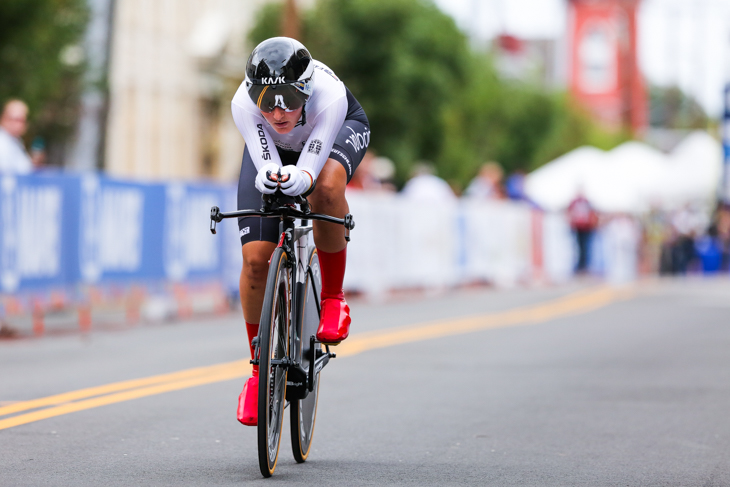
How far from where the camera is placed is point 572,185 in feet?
113

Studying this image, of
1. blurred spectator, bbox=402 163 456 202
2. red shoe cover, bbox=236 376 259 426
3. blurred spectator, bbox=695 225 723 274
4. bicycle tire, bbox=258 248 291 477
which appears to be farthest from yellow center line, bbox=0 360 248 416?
blurred spectator, bbox=695 225 723 274

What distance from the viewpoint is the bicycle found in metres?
5.51

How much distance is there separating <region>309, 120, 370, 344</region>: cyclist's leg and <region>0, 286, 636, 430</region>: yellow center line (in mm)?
1804

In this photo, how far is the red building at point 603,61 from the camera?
98.1 metres

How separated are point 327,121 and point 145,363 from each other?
4833 millimetres

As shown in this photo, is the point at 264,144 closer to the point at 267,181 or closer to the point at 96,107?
the point at 267,181

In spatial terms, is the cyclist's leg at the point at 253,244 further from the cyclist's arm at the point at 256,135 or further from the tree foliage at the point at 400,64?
the tree foliage at the point at 400,64

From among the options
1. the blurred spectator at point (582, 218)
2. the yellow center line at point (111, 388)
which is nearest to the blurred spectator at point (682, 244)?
the blurred spectator at point (582, 218)

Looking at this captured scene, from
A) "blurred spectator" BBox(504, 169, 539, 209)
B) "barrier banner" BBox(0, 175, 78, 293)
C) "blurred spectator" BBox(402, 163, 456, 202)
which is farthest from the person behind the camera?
"blurred spectator" BBox(504, 169, 539, 209)

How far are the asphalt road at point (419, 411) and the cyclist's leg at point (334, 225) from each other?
651mm

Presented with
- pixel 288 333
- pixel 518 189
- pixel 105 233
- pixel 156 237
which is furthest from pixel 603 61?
pixel 288 333

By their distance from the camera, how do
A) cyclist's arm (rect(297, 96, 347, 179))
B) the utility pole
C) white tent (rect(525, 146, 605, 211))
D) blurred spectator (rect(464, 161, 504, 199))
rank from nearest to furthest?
cyclist's arm (rect(297, 96, 347, 179)) < the utility pole < blurred spectator (rect(464, 161, 504, 199)) < white tent (rect(525, 146, 605, 211))

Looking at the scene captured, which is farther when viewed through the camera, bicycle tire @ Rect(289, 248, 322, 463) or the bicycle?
bicycle tire @ Rect(289, 248, 322, 463)

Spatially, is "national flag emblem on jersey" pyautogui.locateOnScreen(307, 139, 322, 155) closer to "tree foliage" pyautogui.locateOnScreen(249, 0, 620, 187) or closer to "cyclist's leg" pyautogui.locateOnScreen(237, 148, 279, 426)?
"cyclist's leg" pyautogui.locateOnScreen(237, 148, 279, 426)
